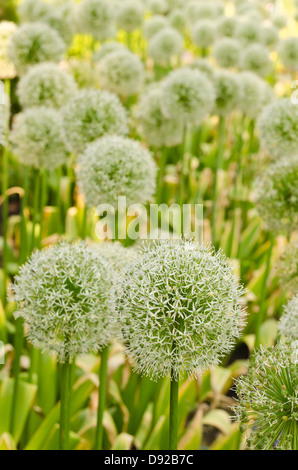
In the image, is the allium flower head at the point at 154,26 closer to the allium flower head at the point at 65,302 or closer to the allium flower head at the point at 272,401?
the allium flower head at the point at 65,302

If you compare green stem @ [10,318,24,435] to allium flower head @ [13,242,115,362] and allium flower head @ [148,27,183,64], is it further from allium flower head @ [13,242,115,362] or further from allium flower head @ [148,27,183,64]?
allium flower head @ [148,27,183,64]

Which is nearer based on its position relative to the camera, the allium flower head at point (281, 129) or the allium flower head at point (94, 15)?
the allium flower head at point (281, 129)

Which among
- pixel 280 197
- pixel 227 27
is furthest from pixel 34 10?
pixel 280 197

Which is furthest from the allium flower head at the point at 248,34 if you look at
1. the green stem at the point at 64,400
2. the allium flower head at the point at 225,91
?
the green stem at the point at 64,400

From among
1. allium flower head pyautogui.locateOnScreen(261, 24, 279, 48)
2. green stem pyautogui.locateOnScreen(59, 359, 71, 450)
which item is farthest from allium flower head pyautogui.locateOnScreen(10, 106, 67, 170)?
allium flower head pyautogui.locateOnScreen(261, 24, 279, 48)

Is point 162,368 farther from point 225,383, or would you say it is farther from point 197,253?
point 225,383

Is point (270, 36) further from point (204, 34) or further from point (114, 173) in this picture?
point (114, 173)
